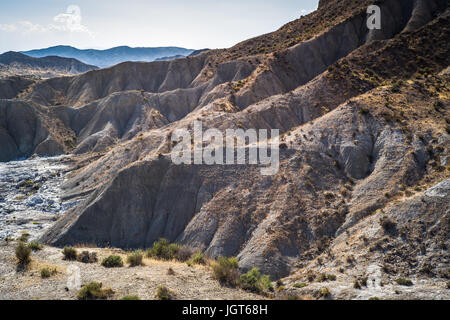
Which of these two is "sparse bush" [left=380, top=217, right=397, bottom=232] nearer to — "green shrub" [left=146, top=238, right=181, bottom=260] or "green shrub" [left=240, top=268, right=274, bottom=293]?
"green shrub" [left=240, top=268, right=274, bottom=293]

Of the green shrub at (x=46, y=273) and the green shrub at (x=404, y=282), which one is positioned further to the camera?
the green shrub at (x=46, y=273)

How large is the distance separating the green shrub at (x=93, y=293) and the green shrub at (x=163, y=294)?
2131 millimetres

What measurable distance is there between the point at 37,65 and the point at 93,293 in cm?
19249

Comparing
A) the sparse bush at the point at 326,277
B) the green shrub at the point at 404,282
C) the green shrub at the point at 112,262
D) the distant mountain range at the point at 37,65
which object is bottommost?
the sparse bush at the point at 326,277

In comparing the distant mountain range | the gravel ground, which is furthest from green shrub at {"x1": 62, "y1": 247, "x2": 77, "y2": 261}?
the distant mountain range

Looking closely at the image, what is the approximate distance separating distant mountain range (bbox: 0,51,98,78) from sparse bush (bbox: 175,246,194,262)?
526 feet

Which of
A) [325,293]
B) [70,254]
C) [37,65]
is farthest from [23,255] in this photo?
[37,65]

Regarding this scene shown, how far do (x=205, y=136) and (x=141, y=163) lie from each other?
7827 millimetres

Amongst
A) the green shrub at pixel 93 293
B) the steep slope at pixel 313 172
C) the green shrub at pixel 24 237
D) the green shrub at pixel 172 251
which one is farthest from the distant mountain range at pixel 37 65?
the green shrub at pixel 93 293

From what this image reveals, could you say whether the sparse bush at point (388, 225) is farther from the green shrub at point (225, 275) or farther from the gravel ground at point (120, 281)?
the green shrub at point (225, 275)

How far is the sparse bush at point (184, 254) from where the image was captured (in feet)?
63.0

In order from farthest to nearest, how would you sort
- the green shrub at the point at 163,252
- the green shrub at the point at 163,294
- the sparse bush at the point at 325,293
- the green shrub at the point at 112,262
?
the green shrub at the point at 163,252 → the green shrub at the point at 112,262 → the sparse bush at the point at 325,293 → the green shrub at the point at 163,294

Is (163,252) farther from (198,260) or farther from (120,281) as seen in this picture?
(120,281)
